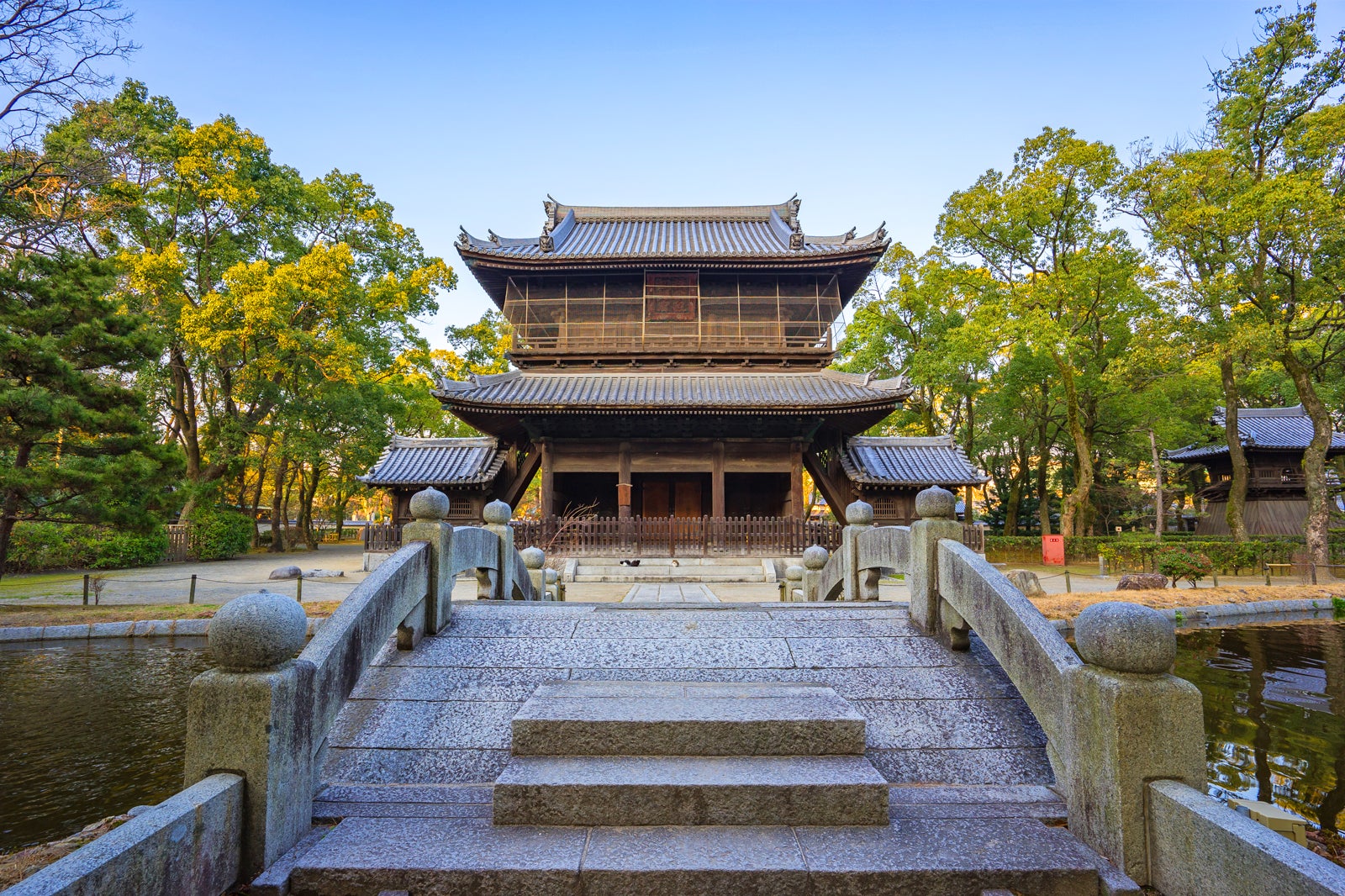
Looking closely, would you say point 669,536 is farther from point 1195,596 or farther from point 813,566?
point 1195,596

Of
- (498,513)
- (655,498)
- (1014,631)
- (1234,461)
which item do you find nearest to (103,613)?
(498,513)

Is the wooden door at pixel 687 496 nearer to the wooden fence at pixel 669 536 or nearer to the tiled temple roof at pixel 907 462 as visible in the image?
→ the wooden fence at pixel 669 536

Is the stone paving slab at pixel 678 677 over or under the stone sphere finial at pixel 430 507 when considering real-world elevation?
under

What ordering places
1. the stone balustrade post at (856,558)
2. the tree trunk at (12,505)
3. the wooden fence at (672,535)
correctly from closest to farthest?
the stone balustrade post at (856,558)
the tree trunk at (12,505)
the wooden fence at (672,535)

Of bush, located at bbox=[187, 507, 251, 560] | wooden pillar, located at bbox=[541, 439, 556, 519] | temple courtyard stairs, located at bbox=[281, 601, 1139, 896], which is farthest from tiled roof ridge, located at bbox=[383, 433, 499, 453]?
temple courtyard stairs, located at bbox=[281, 601, 1139, 896]

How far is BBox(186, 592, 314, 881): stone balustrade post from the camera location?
259 cm

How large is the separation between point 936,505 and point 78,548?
23424mm

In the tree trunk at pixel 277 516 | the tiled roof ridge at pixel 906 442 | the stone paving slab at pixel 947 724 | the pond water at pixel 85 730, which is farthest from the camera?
the tree trunk at pixel 277 516

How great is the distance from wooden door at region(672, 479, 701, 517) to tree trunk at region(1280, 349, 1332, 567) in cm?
1676

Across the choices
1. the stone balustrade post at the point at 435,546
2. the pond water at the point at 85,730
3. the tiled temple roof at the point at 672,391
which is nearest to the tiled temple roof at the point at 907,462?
the tiled temple roof at the point at 672,391

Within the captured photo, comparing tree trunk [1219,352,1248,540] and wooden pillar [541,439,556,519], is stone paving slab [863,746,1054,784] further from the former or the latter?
tree trunk [1219,352,1248,540]

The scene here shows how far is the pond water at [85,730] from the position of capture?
416cm

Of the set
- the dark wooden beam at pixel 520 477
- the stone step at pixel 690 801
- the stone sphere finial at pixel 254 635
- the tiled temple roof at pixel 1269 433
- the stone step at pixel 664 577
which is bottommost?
the stone step at pixel 664 577

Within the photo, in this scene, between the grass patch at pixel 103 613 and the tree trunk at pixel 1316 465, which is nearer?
the grass patch at pixel 103 613
